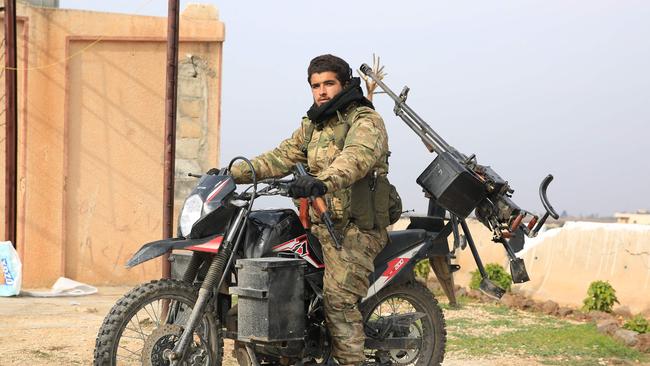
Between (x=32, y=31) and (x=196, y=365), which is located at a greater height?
(x=32, y=31)

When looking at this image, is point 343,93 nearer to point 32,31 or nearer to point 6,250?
point 6,250

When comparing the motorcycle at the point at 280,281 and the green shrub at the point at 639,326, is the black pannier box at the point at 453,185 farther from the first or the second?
the green shrub at the point at 639,326

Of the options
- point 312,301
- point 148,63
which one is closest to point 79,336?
point 312,301

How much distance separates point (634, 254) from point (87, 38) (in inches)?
298

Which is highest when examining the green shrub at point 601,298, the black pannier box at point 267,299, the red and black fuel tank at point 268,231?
the red and black fuel tank at point 268,231

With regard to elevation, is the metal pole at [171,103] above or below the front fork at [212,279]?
above

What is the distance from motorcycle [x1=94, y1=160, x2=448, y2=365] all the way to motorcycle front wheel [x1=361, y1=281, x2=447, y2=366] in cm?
32

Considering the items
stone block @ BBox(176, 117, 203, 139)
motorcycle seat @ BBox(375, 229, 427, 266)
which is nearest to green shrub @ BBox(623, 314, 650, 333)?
motorcycle seat @ BBox(375, 229, 427, 266)

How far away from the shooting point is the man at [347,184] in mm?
4961

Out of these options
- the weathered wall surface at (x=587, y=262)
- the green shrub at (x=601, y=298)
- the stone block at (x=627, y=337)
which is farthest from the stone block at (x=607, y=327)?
the weathered wall surface at (x=587, y=262)

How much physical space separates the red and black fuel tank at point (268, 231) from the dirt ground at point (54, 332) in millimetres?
2037

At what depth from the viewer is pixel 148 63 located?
42.2 ft

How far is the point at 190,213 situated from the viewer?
475cm

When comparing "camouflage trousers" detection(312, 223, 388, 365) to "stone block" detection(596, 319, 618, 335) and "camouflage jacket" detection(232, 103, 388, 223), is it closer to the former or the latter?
"camouflage jacket" detection(232, 103, 388, 223)
